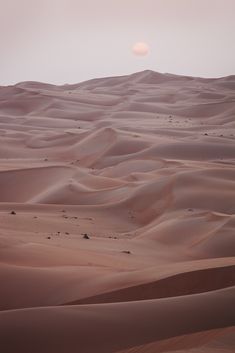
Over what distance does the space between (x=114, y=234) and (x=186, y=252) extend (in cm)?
91

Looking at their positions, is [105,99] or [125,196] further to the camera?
[105,99]

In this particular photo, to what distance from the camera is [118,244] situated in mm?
3875

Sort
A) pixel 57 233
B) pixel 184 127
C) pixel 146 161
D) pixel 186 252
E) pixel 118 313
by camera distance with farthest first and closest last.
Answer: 1. pixel 184 127
2. pixel 146 161
3. pixel 57 233
4. pixel 186 252
5. pixel 118 313

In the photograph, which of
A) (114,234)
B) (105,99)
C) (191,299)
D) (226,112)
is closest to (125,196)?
(114,234)

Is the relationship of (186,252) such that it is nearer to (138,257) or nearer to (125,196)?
(138,257)

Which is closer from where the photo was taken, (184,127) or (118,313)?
(118,313)

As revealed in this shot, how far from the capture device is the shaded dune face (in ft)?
6.34

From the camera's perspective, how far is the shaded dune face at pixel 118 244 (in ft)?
6.34

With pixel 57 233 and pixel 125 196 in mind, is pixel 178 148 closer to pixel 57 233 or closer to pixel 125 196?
pixel 125 196

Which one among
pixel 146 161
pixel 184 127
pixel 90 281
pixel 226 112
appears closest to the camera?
pixel 90 281

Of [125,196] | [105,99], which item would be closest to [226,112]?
[105,99]

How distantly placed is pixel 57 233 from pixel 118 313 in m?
2.24

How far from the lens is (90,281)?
259 centimetres

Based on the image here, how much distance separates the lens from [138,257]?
3439 millimetres
